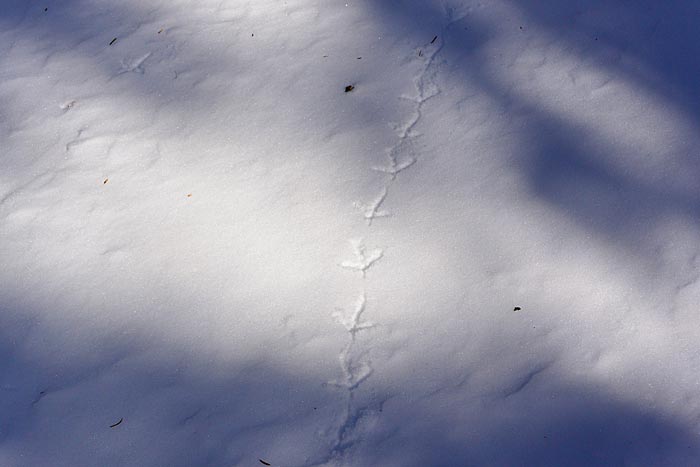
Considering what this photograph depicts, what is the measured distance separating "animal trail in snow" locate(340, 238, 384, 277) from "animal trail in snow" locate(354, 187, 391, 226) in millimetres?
133

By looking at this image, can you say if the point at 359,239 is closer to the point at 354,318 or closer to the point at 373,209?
the point at 373,209

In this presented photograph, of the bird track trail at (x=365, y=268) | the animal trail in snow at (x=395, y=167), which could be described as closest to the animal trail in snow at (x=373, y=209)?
the bird track trail at (x=365, y=268)

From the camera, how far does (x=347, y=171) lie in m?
2.76

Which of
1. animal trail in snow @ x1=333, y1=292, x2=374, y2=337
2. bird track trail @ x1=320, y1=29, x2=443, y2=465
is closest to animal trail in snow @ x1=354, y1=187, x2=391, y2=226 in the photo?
bird track trail @ x1=320, y1=29, x2=443, y2=465

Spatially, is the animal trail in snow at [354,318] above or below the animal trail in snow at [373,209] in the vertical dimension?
below

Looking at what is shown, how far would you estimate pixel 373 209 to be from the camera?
2.61 m

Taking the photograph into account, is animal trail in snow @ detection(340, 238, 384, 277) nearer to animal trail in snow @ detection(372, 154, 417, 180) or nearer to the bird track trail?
the bird track trail

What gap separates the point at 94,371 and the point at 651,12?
2.91 m

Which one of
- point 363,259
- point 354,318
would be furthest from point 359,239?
point 354,318

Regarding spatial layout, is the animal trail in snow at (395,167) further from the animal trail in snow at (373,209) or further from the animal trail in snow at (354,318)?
the animal trail in snow at (354,318)

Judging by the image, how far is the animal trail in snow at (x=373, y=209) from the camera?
258 centimetres

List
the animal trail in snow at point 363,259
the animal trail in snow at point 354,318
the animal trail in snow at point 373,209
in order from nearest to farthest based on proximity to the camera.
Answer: the animal trail in snow at point 354,318 < the animal trail in snow at point 363,259 < the animal trail in snow at point 373,209

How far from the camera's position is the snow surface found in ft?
6.64

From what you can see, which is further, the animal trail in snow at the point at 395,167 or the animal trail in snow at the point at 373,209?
the animal trail in snow at the point at 395,167
